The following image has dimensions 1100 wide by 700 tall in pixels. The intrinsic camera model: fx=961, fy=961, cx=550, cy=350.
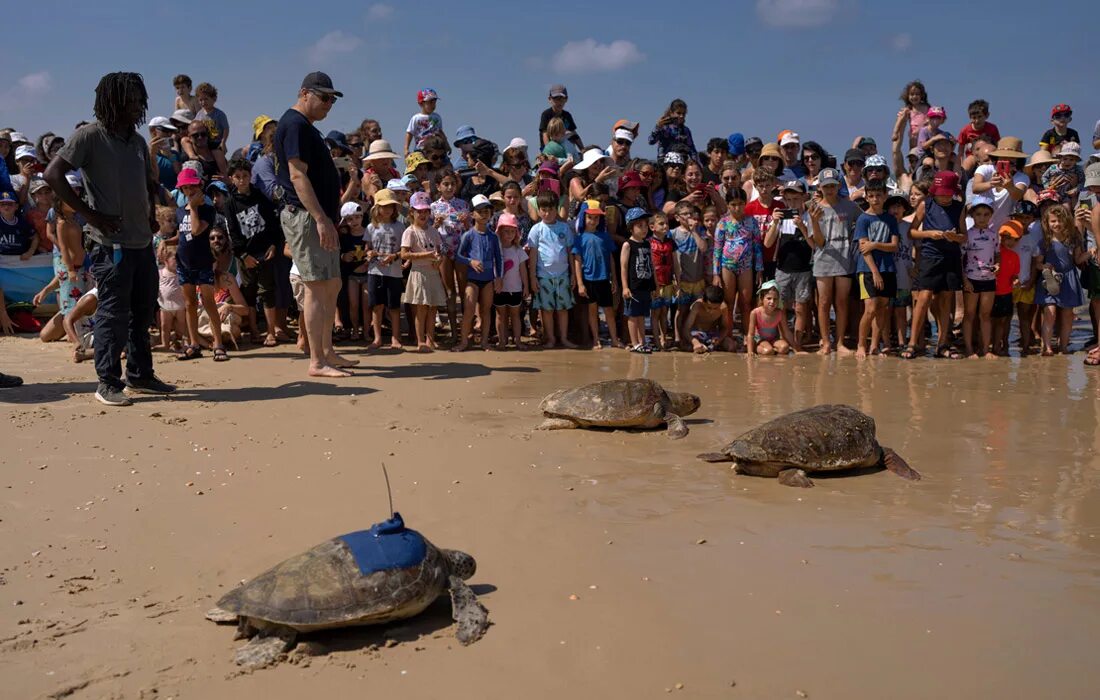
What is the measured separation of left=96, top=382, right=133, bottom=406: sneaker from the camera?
6.74 meters

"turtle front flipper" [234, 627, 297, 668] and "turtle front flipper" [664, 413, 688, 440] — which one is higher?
"turtle front flipper" [664, 413, 688, 440]

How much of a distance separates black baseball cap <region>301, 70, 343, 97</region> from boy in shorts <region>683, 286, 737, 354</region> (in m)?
4.69

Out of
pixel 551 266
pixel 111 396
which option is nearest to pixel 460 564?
pixel 111 396

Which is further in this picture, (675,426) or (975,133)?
(975,133)

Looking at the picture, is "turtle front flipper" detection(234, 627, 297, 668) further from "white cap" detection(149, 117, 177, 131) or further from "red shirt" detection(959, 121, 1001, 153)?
"red shirt" detection(959, 121, 1001, 153)

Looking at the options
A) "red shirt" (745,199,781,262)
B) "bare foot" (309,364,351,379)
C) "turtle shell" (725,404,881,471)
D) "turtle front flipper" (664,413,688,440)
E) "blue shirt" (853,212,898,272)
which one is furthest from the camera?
"red shirt" (745,199,781,262)

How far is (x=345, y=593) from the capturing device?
3318mm

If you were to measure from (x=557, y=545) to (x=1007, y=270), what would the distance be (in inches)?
308

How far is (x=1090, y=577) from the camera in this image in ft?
13.1

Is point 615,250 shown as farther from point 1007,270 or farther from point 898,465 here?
point 898,465

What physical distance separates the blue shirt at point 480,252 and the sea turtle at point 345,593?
683cm

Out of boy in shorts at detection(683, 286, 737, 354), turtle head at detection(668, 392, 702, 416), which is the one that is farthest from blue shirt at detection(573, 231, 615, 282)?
turtle head at detection(668, 392, 702, 416)

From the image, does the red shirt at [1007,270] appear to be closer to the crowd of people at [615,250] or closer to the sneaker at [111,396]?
the crowd of people at [615,250]

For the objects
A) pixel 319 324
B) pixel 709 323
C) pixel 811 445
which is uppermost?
pixel 319 324
